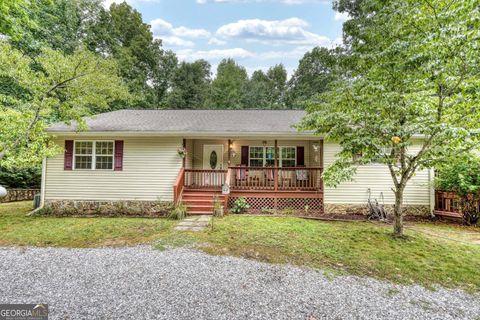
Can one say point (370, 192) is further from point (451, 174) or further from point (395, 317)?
point (395, 317)

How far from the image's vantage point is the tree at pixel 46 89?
6.13m

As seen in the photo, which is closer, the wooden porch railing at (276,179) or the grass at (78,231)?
the grass at (78,231)

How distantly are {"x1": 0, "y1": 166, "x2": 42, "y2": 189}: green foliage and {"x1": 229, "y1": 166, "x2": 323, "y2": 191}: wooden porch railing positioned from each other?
1146 cm

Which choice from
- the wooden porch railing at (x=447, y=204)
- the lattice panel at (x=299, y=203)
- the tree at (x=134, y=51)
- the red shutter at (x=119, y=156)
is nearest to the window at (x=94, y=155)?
the red shutter at (x=119, y=156)

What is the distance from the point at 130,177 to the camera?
29.9 feet

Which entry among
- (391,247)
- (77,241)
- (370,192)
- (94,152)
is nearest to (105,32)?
(94,152)

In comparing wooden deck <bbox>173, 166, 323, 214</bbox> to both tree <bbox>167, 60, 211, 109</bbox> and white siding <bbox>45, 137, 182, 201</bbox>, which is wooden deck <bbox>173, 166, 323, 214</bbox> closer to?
white siding <bbox>45, 137, 182, 201</bbox>

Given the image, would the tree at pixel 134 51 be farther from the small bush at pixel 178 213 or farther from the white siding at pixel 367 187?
the white siding at pixel 367 187

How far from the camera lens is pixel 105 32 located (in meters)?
20.5

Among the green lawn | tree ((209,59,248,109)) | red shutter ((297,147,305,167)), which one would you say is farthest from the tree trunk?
tree ((209,59,248,109))

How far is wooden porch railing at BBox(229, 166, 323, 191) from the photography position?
9116 millimetres

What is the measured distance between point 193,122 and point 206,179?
2487mm

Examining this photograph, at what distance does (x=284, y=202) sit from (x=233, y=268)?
532 centimetres

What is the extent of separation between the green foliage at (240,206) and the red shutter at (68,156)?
6.49 meters
